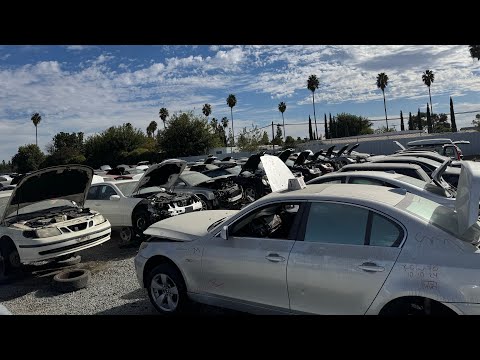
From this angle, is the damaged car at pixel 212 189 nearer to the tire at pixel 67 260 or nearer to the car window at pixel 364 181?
the tire at pixel 67 260

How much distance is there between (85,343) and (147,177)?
251 inches

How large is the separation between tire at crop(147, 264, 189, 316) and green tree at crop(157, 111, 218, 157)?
1627 inches

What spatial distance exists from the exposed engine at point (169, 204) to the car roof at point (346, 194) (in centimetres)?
475

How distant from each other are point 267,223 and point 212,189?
6599 mm

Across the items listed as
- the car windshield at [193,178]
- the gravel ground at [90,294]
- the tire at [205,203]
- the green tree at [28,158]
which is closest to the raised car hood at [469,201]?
the gravel ground at [90,294]

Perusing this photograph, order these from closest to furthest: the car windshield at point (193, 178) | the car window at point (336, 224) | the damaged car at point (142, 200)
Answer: the car window at point (336, 224), the damaged car at point (142, 200), the car windshield at point (193, 178)

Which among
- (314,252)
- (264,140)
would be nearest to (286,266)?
(314,252)

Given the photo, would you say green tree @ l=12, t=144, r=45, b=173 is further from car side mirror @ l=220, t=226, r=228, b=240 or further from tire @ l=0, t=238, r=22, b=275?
car side mirror @ l=220, t=226, r=228, b=240

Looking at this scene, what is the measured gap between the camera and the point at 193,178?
11445 mm

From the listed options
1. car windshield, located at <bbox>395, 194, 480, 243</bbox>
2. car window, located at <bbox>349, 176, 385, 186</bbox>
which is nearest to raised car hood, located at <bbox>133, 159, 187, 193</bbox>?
car window, located at <bbox>349, 176, 385, 186</bbox>

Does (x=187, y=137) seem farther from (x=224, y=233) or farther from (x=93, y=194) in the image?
(x=224, y=233)

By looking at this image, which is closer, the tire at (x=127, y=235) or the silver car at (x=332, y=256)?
the silver car at (x=332, y=256)

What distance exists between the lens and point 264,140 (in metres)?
47.9

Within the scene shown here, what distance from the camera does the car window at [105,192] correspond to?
9.66 m
